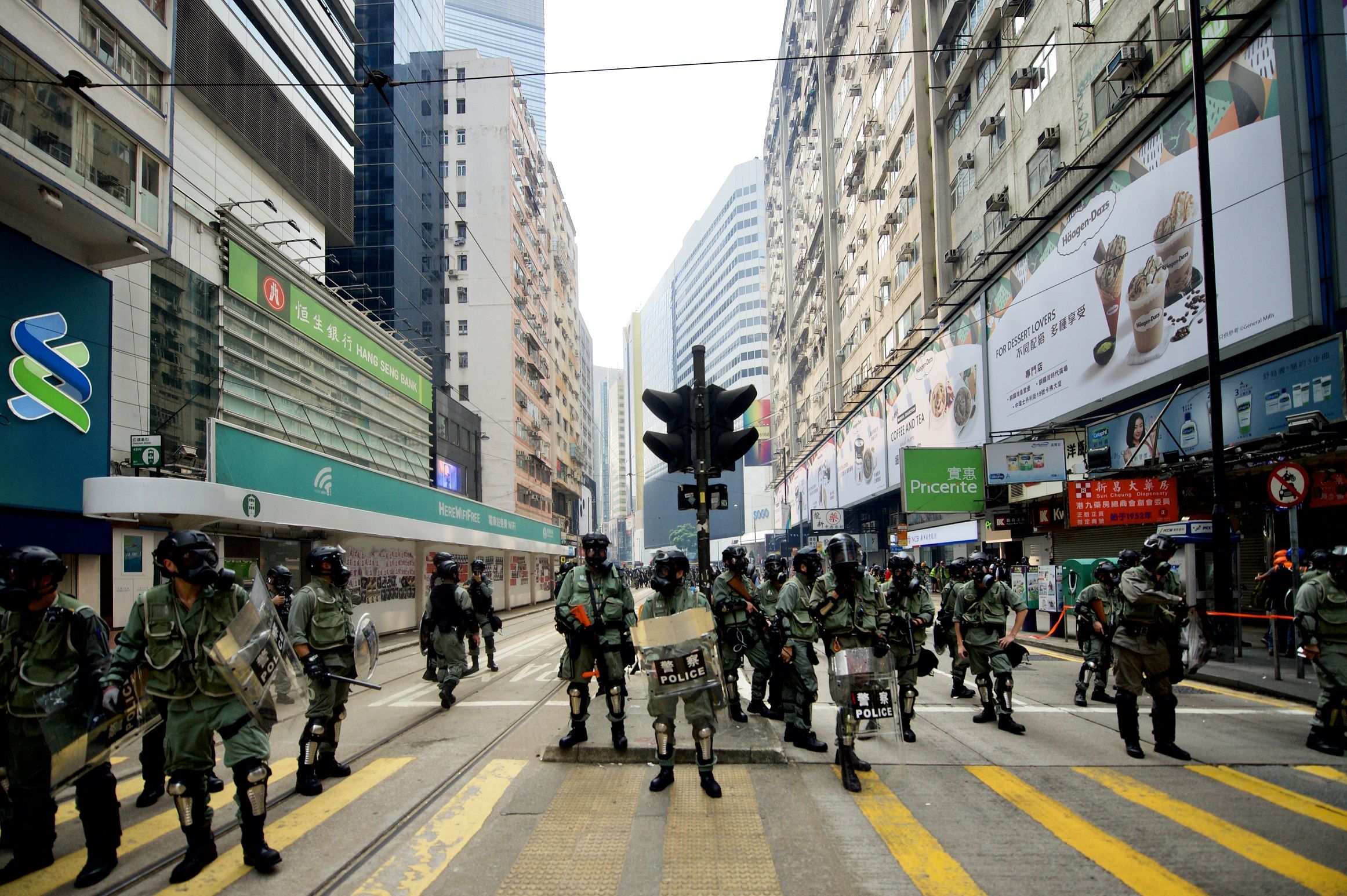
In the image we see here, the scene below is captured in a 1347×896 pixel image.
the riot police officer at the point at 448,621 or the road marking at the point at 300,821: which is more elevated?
the riot police officer at the point at 448,621

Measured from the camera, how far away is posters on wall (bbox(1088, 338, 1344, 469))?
1246cm

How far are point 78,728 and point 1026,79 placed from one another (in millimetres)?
25993

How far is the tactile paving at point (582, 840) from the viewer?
4.16m

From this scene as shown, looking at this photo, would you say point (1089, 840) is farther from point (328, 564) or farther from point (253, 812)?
point (328, 564)

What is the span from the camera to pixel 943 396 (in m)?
29.2

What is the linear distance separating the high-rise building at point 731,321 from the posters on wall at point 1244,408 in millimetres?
75154

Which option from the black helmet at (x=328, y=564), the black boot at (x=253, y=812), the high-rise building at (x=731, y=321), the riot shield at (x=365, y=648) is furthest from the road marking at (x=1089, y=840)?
the high-rise building at (x=731, y=321)

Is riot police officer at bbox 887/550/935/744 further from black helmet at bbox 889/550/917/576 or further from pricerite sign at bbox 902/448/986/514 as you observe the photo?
pricerite sign at bbox 902/448/986/514

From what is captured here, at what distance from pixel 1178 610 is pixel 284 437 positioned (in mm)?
20163

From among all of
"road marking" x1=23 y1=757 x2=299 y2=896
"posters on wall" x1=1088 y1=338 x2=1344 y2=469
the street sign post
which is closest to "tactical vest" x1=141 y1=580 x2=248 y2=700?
"road marking" x1=23 y1=757 x2=299 y2=896

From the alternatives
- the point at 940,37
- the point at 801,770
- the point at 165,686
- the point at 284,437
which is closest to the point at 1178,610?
the point at 801,770

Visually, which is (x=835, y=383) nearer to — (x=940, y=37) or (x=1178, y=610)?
(x=940, y=37)

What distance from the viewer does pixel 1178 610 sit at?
705cm

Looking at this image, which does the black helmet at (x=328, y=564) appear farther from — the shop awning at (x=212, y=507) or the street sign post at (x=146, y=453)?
the street sign post at (x=146, y=453)
